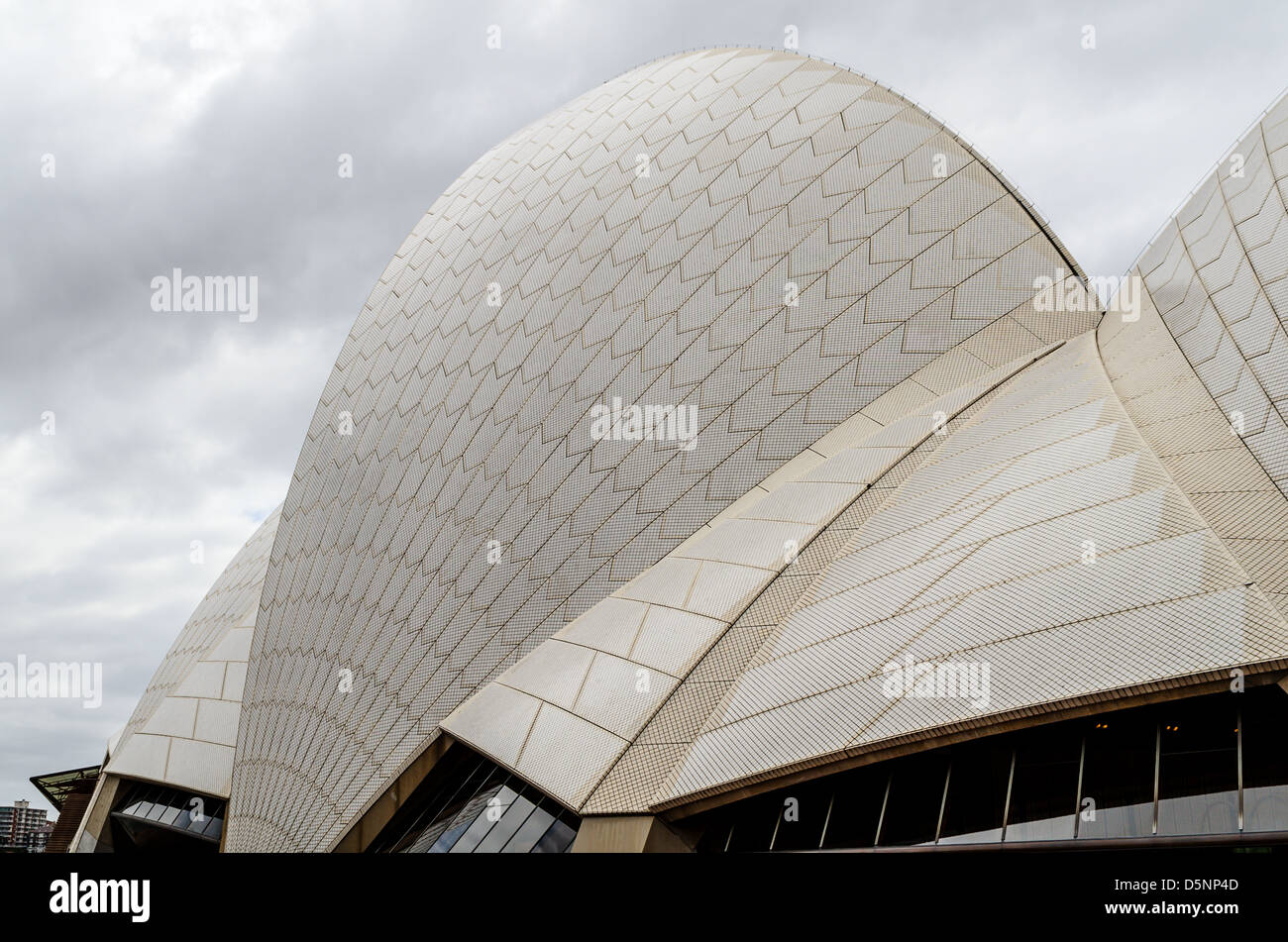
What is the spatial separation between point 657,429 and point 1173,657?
29.0 feet

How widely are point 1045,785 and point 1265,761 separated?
170cm

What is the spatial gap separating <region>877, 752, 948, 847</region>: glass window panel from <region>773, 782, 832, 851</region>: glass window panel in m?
0.66

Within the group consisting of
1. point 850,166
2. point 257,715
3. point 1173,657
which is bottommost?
point 257,715

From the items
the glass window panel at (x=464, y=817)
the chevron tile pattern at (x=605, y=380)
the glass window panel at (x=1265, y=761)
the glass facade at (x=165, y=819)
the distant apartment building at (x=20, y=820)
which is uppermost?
the chevron tile pattern at (x=605, y=380)

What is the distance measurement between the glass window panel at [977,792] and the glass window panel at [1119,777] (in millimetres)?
679

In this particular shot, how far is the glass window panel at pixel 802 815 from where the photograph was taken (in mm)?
8328

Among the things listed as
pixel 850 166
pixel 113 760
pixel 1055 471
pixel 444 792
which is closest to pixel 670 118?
pixel 850 166

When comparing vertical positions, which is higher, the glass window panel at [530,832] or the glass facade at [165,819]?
the glass window panel at [530,832]

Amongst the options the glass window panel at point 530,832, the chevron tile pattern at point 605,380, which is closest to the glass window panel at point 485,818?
the glass window panel at point 530,832

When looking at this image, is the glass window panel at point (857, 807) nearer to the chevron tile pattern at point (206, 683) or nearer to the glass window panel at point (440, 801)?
the glass window panel at point (440, 801)

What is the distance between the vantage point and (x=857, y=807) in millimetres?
8227
